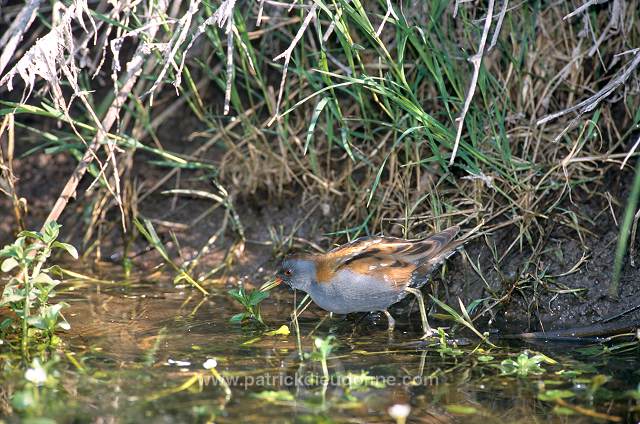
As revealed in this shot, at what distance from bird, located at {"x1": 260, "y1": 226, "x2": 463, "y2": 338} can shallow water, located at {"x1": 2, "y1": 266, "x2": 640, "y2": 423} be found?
7.2 inches

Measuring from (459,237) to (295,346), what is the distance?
4.15 ft

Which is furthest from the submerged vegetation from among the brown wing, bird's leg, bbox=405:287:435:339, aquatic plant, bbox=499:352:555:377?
the brown wing

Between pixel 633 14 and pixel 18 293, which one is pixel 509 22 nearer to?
pixel 633 14

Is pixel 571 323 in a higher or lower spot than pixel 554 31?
lower

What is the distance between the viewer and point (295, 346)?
491 centimetres

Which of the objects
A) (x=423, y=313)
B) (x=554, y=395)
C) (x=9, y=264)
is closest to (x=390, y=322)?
(x=423, y=313)

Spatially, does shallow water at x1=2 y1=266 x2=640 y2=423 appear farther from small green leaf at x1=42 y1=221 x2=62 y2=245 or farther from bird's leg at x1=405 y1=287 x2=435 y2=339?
small green leaf at x1=42 y1=221 x2=62 y2=245

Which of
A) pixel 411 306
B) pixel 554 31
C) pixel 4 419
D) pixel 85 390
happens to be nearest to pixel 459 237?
pixel 411 306

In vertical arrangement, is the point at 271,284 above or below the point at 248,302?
above

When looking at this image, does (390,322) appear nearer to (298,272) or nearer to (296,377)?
(298,272)

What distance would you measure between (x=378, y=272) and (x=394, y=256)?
0.13m

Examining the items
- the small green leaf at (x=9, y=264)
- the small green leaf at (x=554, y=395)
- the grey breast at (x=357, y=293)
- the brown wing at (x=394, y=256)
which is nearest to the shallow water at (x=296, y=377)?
the small green leaf at (x=554, y=395)

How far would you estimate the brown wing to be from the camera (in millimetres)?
5102

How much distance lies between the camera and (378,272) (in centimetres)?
509
